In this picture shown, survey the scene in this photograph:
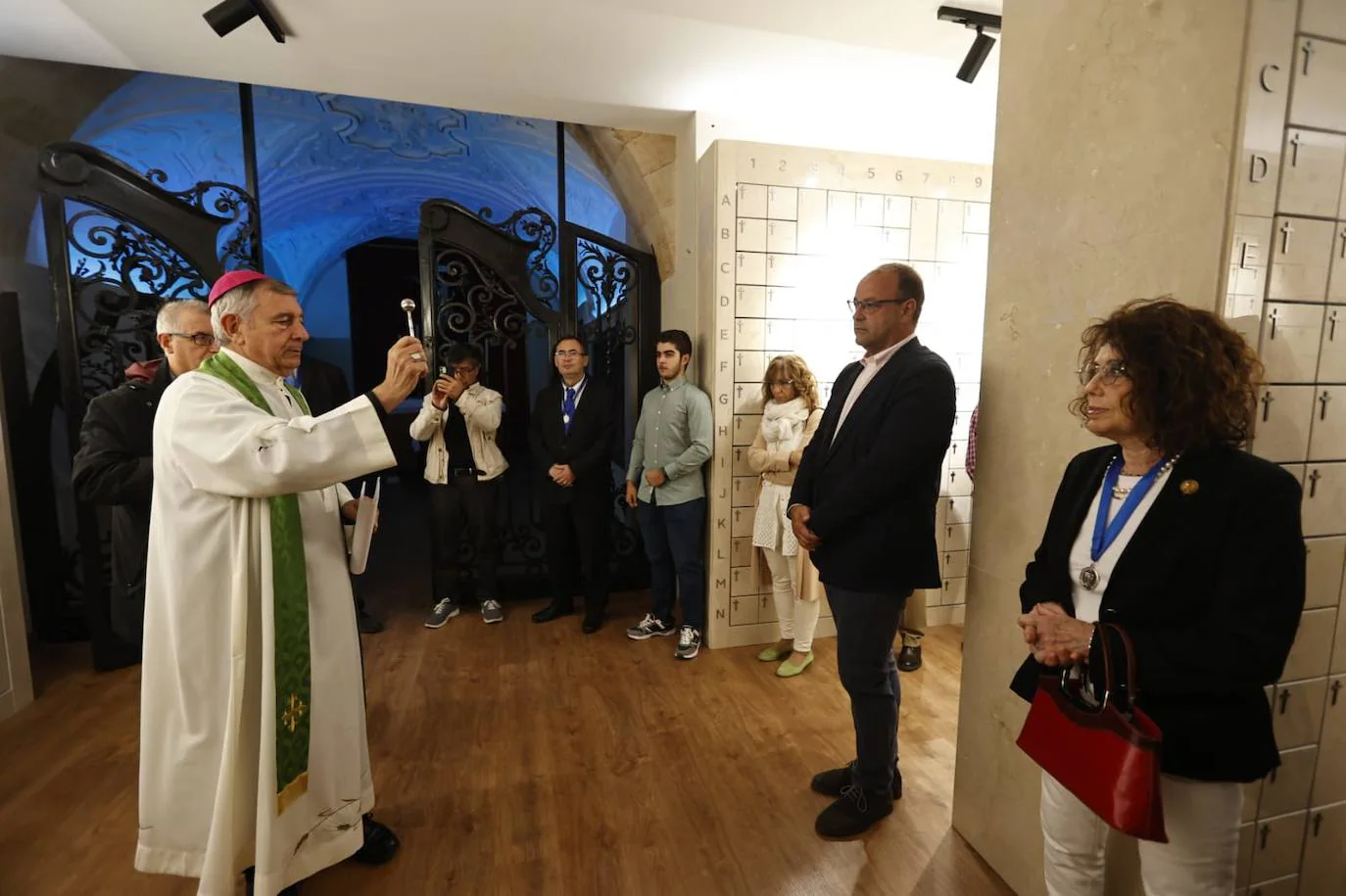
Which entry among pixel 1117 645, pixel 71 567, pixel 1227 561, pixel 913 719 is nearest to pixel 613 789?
pixel 913 719

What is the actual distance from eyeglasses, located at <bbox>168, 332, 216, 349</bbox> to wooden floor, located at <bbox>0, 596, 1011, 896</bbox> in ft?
5.22

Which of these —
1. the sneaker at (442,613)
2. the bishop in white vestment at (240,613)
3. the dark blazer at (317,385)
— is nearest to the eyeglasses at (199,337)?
the bishop in white vestment at (240,613)

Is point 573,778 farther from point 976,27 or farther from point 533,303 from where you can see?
point 976,27

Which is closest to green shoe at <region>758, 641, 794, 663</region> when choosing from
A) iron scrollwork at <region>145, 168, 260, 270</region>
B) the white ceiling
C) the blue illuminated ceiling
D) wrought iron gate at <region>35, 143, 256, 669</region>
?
the white ceiling

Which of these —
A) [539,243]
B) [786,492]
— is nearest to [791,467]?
[786,492]

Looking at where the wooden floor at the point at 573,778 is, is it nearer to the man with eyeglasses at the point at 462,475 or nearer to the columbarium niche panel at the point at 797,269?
the man with eyeglasses at the point at 462,475

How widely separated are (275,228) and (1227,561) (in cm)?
788

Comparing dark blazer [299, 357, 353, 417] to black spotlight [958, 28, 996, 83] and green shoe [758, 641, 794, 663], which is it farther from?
black spotlight [958, 28, 996, 83]

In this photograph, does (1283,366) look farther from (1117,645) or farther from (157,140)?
(157,140)

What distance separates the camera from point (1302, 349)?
1229mm

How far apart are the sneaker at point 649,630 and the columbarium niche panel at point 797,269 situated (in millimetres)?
310

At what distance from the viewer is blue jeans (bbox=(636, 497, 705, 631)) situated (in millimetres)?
3221

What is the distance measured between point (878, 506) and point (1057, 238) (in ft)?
2.71

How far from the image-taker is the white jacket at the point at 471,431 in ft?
11.5
